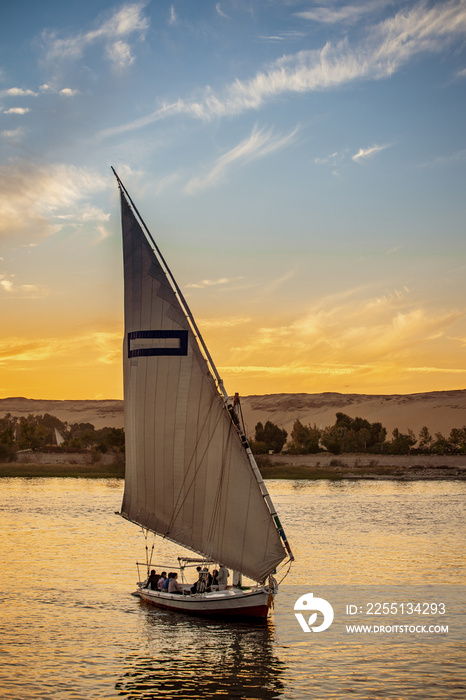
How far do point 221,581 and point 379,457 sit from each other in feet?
353

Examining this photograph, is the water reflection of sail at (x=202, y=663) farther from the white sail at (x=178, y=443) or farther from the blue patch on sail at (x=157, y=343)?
the blue patch on sail at (x=157, y=343)

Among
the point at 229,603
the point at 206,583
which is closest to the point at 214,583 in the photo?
the point at 206,583

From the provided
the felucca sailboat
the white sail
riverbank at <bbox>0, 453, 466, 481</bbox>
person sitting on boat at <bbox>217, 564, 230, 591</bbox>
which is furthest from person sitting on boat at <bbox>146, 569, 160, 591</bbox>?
riverbank at <bbox>0, 453, 466, 481</bbox>

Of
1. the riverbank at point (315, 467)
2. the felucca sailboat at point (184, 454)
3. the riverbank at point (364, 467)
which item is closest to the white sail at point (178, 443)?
the felucca sailboat at point (184, 454)

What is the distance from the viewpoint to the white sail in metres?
28.7

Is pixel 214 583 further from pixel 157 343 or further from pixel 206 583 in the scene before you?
pixel 157 343

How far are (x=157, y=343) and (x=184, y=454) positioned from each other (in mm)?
4413

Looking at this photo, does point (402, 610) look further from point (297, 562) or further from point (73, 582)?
point (73, 582)

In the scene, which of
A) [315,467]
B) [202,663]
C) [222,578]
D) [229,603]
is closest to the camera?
[202,663]

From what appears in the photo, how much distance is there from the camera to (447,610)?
1296 inches

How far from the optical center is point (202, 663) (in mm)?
24906

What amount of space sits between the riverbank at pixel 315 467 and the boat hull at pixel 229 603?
83.8 m

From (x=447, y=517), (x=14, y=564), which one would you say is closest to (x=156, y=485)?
(x=14, y=564)

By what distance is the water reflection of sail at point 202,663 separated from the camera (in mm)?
22719
